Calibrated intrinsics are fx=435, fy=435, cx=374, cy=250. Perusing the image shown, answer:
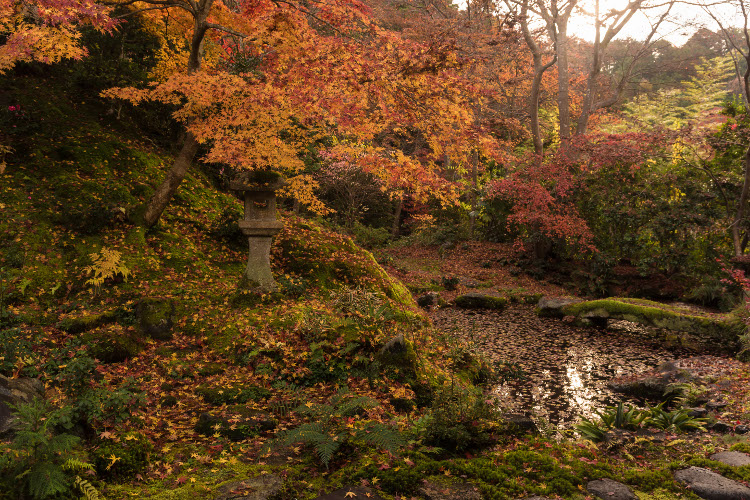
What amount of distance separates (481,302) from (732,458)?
30.9 ft

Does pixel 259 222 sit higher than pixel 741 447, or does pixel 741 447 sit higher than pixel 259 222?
pixel 259 222

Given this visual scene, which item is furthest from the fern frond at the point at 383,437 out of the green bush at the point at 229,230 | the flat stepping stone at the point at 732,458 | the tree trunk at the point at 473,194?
the tree trunk at the point at 473,194

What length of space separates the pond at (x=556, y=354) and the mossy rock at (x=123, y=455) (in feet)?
14.8

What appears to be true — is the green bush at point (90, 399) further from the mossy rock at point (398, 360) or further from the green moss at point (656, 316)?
the green moss at point (656, 316)

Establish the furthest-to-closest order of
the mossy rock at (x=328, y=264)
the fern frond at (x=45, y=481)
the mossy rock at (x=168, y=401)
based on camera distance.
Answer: the mossy rock at (x=328, y=264) < the mossy rock at (x=168, y=401) < the fern frond at (x=45, y=481)

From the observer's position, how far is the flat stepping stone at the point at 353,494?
9.98 feet

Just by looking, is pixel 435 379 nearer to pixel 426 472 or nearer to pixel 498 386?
pixel 498 386

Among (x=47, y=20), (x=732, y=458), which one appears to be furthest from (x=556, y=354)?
(x=47, y=20)

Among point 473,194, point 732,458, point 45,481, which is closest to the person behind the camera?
point 45,481

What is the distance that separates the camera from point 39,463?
2.69 m

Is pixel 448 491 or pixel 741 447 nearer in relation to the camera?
pixel 448 491

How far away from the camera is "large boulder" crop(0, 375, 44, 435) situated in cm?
300

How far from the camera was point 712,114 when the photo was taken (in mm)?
22031

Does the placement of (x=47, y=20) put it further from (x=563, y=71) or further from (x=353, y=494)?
(x=563, y=71)
